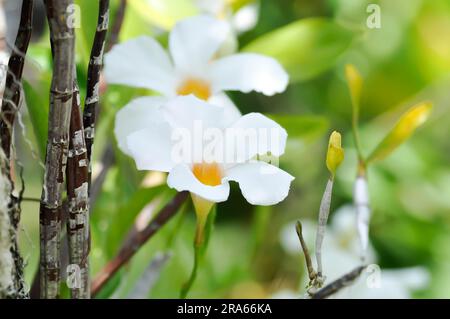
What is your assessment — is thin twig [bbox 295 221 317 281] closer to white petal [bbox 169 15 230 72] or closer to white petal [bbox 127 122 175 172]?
white petal [bbox 127 122 175 172]

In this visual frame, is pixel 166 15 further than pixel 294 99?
No

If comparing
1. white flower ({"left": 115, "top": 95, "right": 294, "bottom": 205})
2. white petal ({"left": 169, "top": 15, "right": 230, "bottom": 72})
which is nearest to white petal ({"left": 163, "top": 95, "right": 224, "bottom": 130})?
white flower ({"left": 115, "top": 95, "right": 294, "bottom": 205})

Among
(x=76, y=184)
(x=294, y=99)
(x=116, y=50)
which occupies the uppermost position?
(x=294, y=99)

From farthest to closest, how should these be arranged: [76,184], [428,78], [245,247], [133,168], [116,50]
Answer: [428,78]
[245,247]
[133,168]
[116,50]
[76,184]

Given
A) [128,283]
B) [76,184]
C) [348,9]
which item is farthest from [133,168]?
[348,9]

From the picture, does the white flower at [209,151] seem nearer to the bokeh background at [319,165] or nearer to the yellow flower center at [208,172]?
the yellow flower center at [208,172]

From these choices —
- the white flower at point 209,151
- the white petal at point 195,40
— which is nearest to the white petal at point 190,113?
the white flower at point 209,151

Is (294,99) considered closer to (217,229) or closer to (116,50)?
(217,229)

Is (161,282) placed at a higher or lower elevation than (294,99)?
lower
